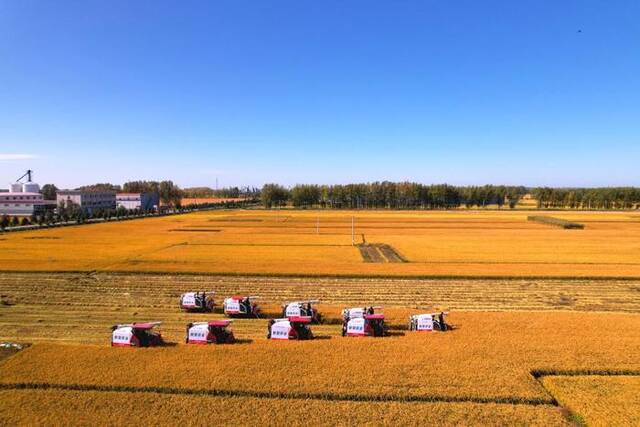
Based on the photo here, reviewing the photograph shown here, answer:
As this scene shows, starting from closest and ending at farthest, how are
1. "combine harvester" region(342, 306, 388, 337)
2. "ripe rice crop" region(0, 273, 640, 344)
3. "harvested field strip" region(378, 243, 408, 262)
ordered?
"combine harvester" region(342, 306, 388, 337) → "ripe rice crop" region(0, 273, 640, 344) → "harvested field strip" region(378, 243, 408, 262)

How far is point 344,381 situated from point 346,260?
35678 millimetres

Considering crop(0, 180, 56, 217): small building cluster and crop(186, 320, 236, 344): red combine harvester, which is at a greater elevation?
crop(0, 180, 56, 217): small building cluster

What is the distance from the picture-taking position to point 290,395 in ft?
47.5

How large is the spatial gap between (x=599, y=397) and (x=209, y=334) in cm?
1688

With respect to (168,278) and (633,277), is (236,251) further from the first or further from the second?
(633,277)

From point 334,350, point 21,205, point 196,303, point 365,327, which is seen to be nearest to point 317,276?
point 196,303

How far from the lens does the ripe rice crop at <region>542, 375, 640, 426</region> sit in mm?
13414

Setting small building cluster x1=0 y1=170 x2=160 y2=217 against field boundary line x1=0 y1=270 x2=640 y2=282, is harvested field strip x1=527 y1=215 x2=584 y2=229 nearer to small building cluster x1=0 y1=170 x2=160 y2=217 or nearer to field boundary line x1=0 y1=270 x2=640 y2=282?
field boundary line x1=0 y1=270 x2=640 y2=282

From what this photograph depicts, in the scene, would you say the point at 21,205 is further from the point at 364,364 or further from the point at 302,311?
the point at 364,364

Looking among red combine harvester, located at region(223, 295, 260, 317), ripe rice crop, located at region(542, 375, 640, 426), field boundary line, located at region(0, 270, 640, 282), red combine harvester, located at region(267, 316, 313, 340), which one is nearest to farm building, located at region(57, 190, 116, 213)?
field boundary line, located at region(0, 270, 640, 282)

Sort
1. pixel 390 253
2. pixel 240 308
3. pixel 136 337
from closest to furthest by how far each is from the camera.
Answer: pixel 136 337 → pixel 240 308 → pixel 390 253

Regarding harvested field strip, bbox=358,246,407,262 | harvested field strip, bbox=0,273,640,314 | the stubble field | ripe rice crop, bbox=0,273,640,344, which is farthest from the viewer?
harvested field strip, bbox=358,246,407,262

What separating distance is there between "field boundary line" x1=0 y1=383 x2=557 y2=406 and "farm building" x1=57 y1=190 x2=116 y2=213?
14404cm

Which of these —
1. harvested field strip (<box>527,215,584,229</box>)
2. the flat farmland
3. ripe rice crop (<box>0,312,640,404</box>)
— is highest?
harvested field strip (<box>527,215,584,229</box>)
